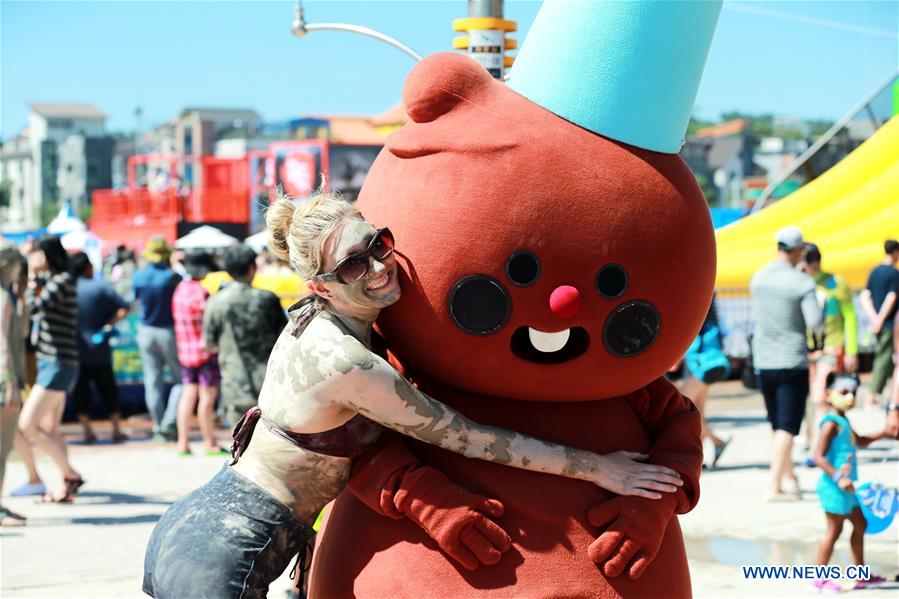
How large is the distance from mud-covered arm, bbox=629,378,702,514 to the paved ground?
2886 mm

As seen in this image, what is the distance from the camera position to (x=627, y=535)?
3.63m

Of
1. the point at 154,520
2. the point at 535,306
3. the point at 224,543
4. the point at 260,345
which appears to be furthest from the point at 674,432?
the point at 154,520

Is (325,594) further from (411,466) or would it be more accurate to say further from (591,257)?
(591,257)

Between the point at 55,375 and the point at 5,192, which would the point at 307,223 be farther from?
the point at 5,192

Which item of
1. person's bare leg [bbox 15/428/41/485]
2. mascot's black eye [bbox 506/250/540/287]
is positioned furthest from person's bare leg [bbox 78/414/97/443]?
mascot's black eye [bbox 506/250/540/287]

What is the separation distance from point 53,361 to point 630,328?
591 centimetres

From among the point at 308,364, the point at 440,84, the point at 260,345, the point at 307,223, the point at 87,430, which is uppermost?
the point at 440,84

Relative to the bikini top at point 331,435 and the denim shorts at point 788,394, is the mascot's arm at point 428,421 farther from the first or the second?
the denim shorts at point 788,394

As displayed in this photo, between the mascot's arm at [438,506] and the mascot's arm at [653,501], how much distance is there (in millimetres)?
307

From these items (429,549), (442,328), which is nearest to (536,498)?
(429,549)

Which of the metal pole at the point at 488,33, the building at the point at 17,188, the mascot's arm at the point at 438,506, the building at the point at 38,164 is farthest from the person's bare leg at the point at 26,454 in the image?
the building at the point at 17,188

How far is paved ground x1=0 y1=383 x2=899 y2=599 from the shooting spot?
267 inches

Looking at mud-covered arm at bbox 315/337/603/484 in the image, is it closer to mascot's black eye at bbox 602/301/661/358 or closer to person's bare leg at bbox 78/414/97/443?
mascot's black eye at bbox 602/301/661/358

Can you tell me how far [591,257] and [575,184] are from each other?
23 cm
